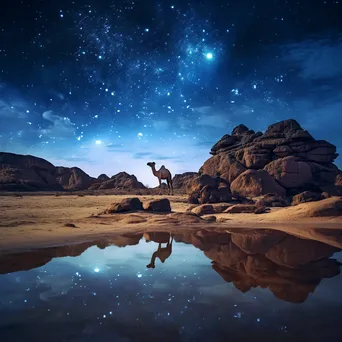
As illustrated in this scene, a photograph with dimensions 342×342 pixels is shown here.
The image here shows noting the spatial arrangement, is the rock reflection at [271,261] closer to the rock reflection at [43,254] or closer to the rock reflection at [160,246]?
the rock reflection at [160,246]

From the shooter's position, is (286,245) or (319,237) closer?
(286,245)

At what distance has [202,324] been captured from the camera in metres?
2.70

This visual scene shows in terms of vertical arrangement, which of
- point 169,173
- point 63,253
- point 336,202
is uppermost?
point 169,173

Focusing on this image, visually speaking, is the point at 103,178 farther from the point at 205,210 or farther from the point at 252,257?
the point at 252,257

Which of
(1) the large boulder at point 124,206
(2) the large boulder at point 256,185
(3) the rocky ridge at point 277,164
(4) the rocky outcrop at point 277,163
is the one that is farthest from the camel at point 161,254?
(4) the rocky outcrop at point 277,163

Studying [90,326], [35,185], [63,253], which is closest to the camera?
[90,326]

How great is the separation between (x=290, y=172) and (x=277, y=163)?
143 centimetres

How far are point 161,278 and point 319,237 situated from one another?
6.10 meters

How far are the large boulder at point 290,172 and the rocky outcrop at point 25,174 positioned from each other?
31319 millimetres

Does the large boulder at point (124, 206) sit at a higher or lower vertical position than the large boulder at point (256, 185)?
lower

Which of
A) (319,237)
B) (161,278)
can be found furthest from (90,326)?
(319,237)

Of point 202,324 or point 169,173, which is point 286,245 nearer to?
point 202,324

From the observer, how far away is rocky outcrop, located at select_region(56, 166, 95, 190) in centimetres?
5279

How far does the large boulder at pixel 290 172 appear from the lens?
2341 cm
